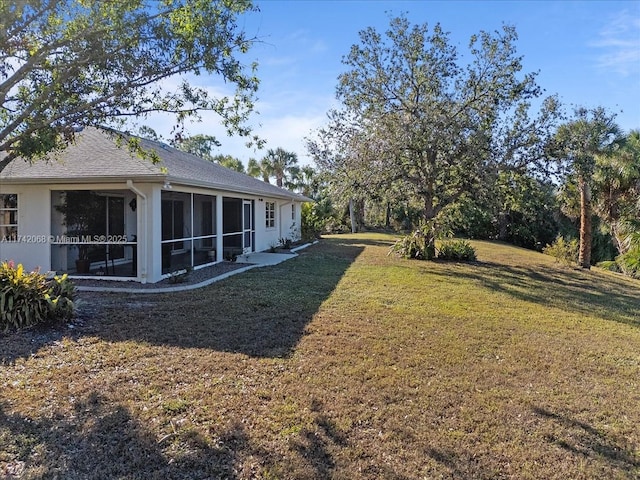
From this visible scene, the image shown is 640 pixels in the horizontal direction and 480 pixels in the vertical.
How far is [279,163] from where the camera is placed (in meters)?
35.5

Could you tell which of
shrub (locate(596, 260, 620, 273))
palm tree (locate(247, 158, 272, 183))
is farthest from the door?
palm tree (locate(247, 158, 272, 183))

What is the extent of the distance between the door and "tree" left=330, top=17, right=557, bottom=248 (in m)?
4.72

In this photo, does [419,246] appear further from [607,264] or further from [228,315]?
[228,315]

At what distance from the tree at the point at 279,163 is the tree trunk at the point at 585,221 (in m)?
23.0

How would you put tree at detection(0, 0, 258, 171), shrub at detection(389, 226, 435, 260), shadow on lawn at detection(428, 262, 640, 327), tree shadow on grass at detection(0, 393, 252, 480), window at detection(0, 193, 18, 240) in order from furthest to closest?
1. shrub at detection(389, 226, 435, 260)
2. window at detection(0, 193, 18, 240)
3. shadow on lawn at detection(428, 262, 640, 327)
4. tree at detection(0, 0, 258, 171)
5. tree shadow on grass at detection(0, 393, 252, 480)

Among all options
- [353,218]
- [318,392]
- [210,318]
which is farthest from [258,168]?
[318,392]

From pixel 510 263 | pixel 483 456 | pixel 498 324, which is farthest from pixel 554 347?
pixel 510 263

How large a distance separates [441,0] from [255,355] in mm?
9674

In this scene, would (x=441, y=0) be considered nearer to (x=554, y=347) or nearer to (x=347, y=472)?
(x=554, y=347)

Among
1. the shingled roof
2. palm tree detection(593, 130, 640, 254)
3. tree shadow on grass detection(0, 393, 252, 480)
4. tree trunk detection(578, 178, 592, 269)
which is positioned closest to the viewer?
tree shadow on grass detection(0, 393, 252, 480)

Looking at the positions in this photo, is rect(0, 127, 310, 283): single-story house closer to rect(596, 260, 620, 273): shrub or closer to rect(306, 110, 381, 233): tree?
rect(306, 110, 381, 233): tree

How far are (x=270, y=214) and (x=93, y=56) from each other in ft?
49.4

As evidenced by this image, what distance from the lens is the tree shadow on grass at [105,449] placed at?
322 cm

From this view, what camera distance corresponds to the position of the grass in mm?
3420
